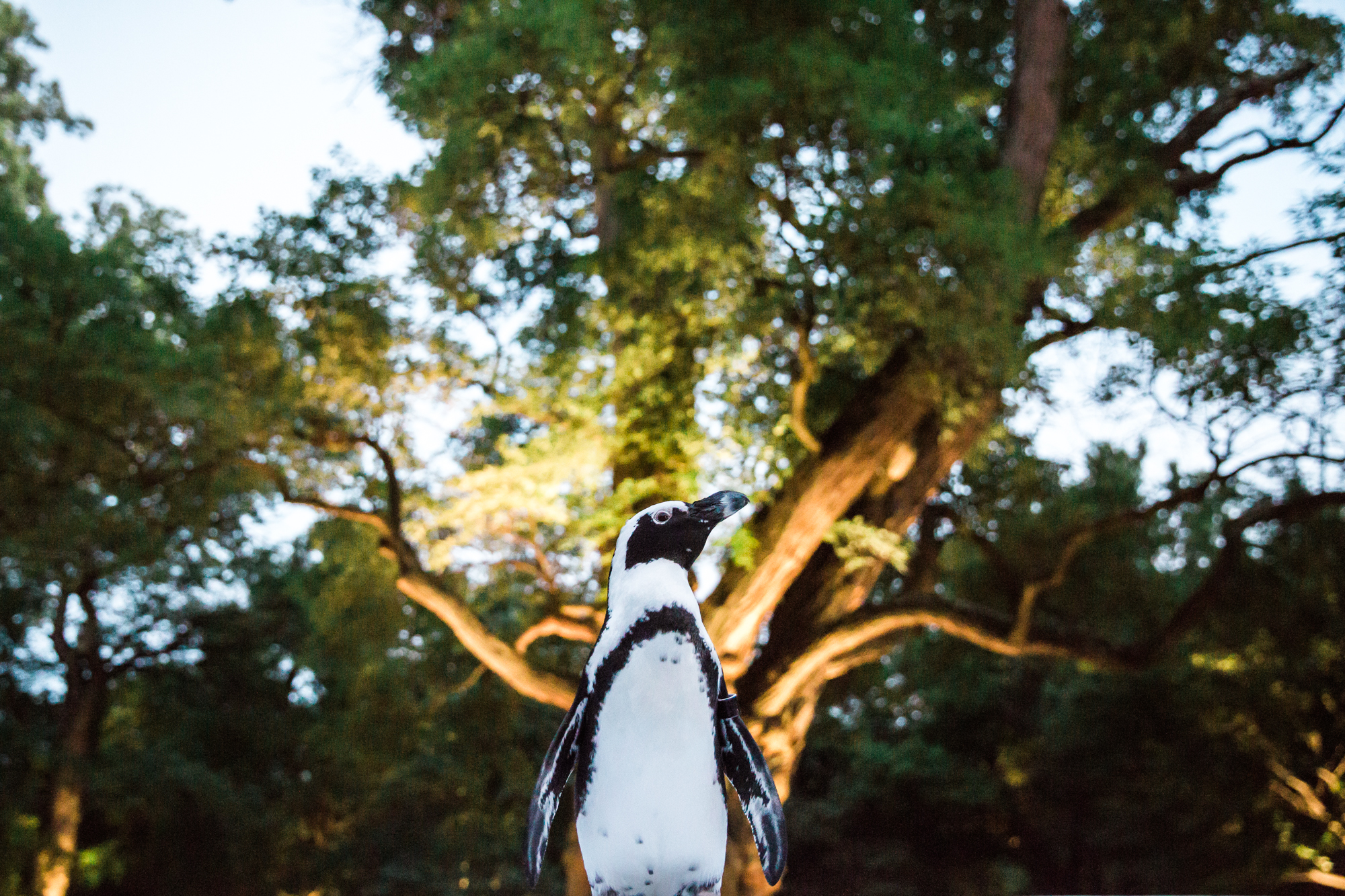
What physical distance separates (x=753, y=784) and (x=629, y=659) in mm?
478

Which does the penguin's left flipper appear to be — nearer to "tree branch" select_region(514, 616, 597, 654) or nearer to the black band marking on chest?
the black band marking on chest

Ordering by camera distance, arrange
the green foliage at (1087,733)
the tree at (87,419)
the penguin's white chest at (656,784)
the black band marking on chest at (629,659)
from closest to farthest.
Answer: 1. the penguin's white chest at (656,784)
2. the black band marking on chest at (629,659)
3. the tree at (87,419)
4. the green foliage at (1087,733)

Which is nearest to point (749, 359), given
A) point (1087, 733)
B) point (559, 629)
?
point (559, 629)

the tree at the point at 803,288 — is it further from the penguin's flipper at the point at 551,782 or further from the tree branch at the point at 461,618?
the penguin's flipper at the point at 551,782

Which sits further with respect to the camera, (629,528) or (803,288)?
(803,288)

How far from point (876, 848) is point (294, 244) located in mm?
14397

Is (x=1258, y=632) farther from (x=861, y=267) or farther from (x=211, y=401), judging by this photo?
(x=211, y=401)

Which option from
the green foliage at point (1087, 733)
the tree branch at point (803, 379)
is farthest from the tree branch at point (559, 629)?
the green foliage at point (1087, 733)

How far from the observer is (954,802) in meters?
17.4

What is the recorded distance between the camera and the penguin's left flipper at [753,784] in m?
2.61

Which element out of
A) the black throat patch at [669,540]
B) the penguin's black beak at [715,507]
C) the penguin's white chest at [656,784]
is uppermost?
the penguin's black beak at [715,507]

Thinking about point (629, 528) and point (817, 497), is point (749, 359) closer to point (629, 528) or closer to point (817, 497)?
point (817, 497)

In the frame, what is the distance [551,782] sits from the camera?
2643mm

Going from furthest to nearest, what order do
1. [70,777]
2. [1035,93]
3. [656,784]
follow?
[70,777] < [1035,93] < [656,784]
